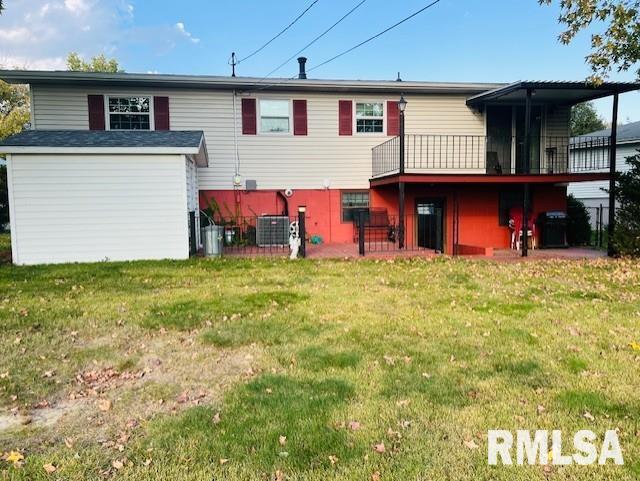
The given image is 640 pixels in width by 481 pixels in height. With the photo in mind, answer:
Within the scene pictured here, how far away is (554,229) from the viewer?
14.6 metres

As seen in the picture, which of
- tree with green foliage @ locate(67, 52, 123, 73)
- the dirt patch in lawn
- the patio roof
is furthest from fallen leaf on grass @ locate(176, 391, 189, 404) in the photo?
tree with green foliage @ locate(67, 52, 123, 73)

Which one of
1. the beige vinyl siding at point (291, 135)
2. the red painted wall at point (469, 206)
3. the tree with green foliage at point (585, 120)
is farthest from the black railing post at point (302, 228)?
the tree with green foliage at point (585, 120)

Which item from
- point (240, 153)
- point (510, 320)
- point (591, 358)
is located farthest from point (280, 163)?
point (591, 358)

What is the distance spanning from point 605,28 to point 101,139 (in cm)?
1174

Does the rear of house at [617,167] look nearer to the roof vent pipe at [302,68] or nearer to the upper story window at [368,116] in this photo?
the upper story window at [368,116]

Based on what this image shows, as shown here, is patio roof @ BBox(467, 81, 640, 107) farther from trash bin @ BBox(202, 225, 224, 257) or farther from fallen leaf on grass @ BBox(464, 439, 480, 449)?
fallen leaf on grass @ BBox(464, 439, 480, 449)

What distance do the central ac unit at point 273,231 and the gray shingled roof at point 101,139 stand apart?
3105 millimetres

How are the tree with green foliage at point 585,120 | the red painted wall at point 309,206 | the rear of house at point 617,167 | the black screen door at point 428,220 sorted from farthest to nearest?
the tree with green foliage at point 585,120
the rear of house at point 617,167
the black screen door at point 428,220
the red painted wall at point 309,206

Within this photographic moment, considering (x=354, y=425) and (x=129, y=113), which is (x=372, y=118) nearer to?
(x=129, y=113)

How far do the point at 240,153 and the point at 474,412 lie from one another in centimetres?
1252

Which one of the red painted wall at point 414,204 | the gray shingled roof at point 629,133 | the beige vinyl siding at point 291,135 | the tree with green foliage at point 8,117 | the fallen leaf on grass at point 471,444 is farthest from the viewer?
the gray shingled roof at point 629,133

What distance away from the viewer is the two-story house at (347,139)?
1333 cm

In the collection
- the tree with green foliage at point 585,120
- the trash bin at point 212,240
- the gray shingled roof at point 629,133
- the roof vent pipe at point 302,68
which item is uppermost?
the tree with green foliage at point 585,120

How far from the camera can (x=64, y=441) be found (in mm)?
3000
